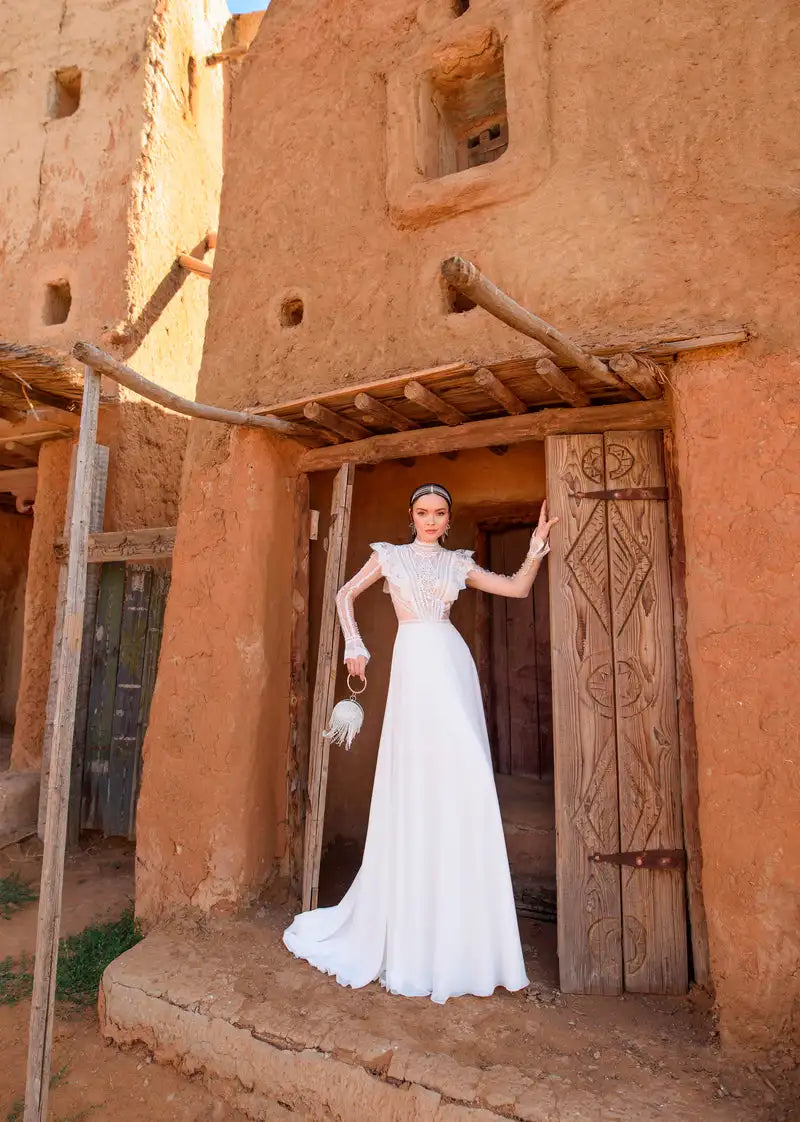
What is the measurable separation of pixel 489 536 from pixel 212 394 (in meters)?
2.07

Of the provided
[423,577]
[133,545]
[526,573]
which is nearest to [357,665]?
[423,577]

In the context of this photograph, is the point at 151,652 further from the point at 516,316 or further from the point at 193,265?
the point at 516,316

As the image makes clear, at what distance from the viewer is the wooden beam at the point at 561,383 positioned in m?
2.95

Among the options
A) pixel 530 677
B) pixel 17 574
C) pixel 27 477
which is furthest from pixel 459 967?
pixel 17 574

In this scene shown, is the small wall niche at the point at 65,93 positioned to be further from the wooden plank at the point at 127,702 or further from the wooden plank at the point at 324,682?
the wooden plank at the point at 324,682

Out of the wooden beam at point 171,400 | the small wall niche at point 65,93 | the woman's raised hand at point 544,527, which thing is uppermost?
the small wall niche at point 65,93

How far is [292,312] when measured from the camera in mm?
4102

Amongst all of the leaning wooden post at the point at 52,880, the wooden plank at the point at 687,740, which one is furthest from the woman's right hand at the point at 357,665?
the wooden plank at the point at 687,740

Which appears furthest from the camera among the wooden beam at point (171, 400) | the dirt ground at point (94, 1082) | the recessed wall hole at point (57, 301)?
the recessed wall hole at point (57, 301)

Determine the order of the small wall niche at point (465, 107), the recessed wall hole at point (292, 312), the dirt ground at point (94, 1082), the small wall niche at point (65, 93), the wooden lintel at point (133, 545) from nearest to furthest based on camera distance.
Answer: the dirt ground at point (94, 1082)
the small wall niche at point (465, 107)
the recessed wall hole at point (292, 312)
the wooden lintel at point (133, 545)
the small wall niche at point (65, 93)

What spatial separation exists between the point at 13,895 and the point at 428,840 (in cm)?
299

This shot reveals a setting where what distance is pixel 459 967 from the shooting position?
301cm

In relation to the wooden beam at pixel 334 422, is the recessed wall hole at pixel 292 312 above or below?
above

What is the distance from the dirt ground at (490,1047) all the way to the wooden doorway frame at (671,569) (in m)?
0.35
